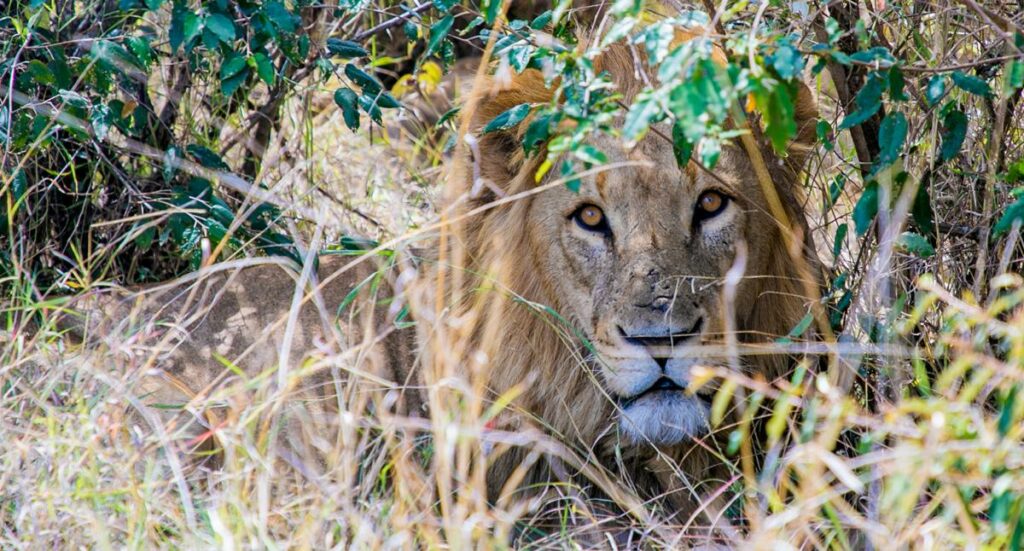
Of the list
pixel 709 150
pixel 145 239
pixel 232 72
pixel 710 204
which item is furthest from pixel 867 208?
pixel 145 239

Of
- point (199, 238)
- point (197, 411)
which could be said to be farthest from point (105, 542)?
point (199, 238)

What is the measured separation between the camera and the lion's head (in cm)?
351

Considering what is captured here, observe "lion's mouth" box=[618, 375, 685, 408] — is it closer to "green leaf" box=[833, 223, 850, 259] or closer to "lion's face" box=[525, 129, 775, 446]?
"lion's face" box=[525, 129, 775, 446]

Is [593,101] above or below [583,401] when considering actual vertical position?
above

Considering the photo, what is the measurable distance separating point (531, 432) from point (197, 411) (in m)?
0.99

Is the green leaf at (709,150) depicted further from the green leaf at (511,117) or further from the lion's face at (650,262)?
the green leaf at (511,117)

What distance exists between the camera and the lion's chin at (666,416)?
11.5 ft

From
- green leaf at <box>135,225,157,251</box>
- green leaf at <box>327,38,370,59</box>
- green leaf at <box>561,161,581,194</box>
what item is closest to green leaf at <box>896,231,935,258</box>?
green leaf at <box>561,161,581,194</box>

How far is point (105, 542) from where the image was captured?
2.55m

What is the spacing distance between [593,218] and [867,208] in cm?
90

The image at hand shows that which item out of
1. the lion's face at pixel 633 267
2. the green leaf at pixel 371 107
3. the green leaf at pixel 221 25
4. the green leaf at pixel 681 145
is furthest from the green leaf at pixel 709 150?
the green leaf at pixel 371 107

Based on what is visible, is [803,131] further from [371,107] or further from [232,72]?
[232,72]

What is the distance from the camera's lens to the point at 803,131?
3.97m

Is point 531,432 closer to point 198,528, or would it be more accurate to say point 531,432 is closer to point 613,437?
point 613,437
